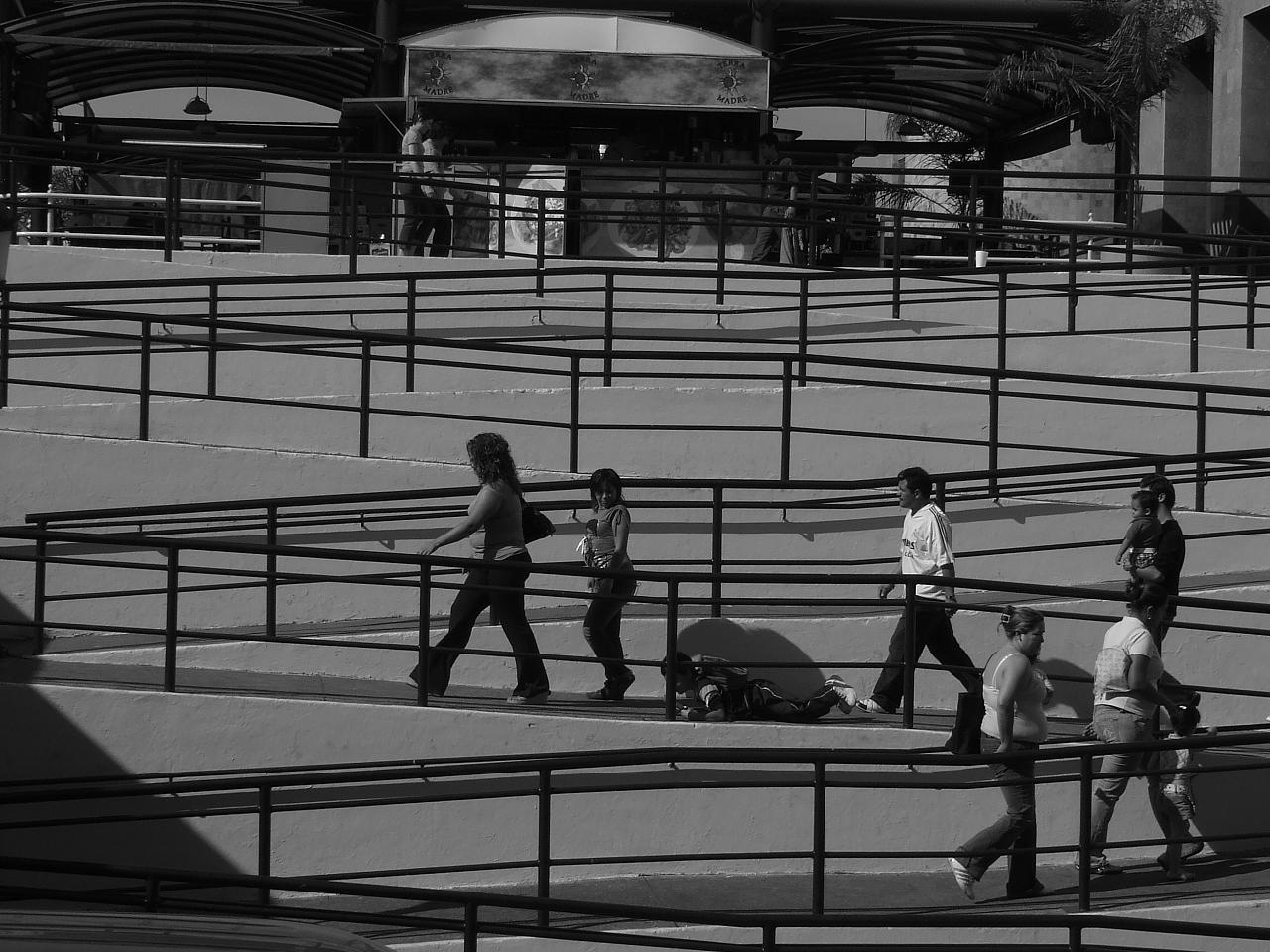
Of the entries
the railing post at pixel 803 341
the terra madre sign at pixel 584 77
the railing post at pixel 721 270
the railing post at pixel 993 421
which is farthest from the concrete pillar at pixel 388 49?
the railing post at pixel 993 421

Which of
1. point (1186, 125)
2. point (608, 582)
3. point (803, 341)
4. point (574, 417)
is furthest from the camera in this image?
point (1186, 125)

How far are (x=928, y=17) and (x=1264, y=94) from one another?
4526 mm

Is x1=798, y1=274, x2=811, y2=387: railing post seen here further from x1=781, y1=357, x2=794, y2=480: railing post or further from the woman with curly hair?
the woman with curly hair

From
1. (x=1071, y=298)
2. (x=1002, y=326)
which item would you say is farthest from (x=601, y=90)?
(x=1002, y=326)

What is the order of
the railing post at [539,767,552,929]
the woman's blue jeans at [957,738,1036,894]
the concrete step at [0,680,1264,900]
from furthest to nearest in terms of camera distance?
1. the concrete step at [0,680,1264,900]
2. the woman's blue jeans at [957,738,1036,894]
3. the railing post at [539,767,552,929]

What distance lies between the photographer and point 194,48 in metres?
20.8

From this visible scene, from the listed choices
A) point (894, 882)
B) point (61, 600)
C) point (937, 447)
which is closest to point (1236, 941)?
point (894, 882)

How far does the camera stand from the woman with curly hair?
9969mm

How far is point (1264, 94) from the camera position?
944 inches

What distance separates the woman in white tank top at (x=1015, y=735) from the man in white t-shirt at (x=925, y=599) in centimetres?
64

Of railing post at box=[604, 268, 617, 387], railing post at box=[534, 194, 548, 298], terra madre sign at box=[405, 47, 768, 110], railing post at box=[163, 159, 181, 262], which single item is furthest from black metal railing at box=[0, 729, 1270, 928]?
terra madre sign at box=[405, 47, 768, 110]

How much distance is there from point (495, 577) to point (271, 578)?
124 cm

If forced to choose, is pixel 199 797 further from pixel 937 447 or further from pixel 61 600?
pixel 937 447

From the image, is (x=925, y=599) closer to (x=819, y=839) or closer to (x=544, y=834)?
(x=819, y=839)
